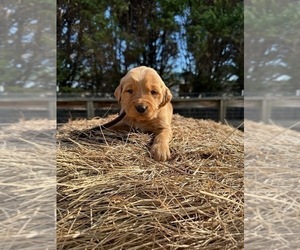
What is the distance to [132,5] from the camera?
0.86 m

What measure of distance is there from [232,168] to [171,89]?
0.82 feet

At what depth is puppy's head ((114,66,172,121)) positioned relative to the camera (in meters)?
0.76

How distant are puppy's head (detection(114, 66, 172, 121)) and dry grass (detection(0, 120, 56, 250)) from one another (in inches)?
8.2

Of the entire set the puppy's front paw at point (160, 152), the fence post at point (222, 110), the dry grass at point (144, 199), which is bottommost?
the dry grass at point (144, 199)

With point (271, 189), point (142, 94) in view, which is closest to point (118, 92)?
point (142, 94)

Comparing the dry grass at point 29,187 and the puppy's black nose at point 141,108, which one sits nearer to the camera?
the dry grass at point 29,187

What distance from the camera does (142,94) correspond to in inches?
30.0

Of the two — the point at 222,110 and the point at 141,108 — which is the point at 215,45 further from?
the point at 141,108

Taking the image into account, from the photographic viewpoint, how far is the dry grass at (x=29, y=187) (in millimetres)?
601

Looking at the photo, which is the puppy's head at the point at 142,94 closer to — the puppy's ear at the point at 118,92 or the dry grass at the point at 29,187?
the puppy's ear at the point at 118,92

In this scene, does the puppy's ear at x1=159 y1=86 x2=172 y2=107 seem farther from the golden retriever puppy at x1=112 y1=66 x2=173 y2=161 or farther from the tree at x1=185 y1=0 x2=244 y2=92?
the tree at x1=185 y1=0 x2=244 y2=92

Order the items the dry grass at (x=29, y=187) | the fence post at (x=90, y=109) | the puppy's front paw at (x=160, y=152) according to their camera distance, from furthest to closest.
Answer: the fence post at (x=90, y=109) < the puppy's front paw at (x=160, y=152) < the dry grass at (x=29, y=187)

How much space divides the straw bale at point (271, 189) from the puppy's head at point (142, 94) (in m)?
0.21

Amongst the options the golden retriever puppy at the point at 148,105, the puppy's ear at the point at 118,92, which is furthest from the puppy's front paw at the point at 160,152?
the puppy's ear at the point at 118,92
